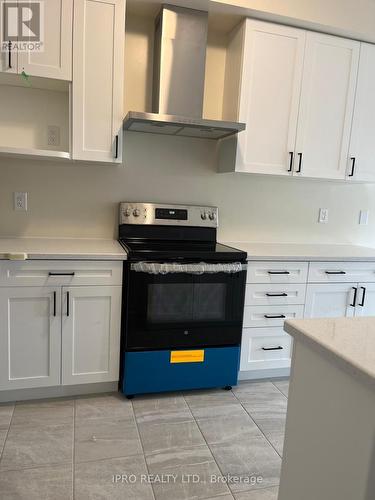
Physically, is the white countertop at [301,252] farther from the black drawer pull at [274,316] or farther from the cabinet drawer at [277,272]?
the black drawer pull at [274,316]

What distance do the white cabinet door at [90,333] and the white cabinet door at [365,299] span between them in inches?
64.9

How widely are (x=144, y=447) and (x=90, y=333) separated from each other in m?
0.67

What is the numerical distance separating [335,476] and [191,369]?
1479 mm

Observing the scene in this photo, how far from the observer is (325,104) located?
2619 mm

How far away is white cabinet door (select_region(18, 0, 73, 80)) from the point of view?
208cm

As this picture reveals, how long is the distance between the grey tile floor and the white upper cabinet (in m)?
1.54

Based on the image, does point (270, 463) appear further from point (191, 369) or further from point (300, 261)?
point (300, 261)

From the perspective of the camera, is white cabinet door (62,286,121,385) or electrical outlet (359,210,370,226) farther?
electrical outlet (359,210,370,226)

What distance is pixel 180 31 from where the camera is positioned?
233 centimetres

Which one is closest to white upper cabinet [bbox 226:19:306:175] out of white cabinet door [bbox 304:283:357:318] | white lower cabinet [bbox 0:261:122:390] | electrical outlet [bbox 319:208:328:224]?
electrical outlet [bbox 319:208:328:224]

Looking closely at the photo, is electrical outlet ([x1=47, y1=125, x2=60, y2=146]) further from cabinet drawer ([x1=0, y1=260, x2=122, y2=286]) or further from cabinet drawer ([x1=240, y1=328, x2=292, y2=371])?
cabinet drawer ([x1=240, y1=328, x2=292, y2=371])

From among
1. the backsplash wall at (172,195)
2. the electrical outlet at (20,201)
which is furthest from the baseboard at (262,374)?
the electrical outlet at (20,201)

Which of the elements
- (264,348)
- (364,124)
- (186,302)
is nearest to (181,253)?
(186,302)

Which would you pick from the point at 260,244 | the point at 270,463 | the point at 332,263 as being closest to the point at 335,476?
the point at 270,463
